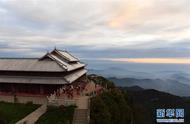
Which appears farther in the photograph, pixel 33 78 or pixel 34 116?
pixel 33 78

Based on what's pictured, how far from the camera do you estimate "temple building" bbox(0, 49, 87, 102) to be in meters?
63.3

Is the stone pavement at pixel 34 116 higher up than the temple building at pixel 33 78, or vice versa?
the temple building at pixel 33 78

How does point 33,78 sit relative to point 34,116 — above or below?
above

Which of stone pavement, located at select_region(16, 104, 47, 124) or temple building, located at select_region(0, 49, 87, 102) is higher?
temple building, located at select_region(0, 49, 87, 102)

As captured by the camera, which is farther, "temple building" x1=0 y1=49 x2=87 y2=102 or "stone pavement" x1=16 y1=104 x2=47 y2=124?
"temple building" x1=0 y1=49 x2=87 y2=102

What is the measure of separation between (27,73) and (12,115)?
1119 centimetres

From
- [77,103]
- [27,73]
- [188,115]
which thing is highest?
[27,73]

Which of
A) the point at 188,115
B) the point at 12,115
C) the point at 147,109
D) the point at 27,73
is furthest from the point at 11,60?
the point at 188,115

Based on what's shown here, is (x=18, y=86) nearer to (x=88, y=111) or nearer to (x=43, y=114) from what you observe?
(x=43, y=114)

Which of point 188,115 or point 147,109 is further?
point 188,115

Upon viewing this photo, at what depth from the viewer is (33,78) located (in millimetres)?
65125

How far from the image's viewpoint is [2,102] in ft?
208

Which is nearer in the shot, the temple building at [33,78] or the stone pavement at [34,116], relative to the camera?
the stone pavement at [34,116]

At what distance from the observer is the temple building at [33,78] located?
6334 cm
